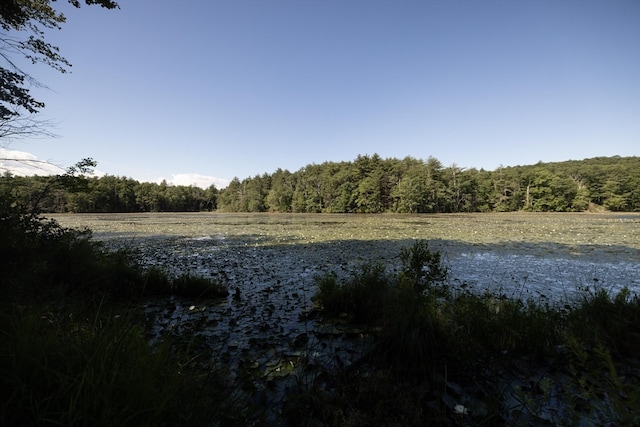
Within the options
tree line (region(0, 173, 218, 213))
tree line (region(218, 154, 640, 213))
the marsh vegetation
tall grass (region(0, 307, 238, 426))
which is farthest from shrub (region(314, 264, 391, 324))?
tree line (region(218, 154, 640, 213))

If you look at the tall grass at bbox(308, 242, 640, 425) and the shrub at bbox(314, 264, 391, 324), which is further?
the shrub at bbox(314, 264, 391, 324)

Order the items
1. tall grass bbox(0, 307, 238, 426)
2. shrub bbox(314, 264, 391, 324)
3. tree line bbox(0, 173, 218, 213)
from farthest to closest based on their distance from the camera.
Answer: tree line bbox(0, 173, 218, 213)
shrub bbox(314, 264, 391, 324)
tall grass bbox(0, 307, 238, 426)

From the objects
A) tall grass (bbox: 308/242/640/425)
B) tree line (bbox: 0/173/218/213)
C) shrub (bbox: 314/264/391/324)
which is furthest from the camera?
tree line (bbox: 0/173/218/213)

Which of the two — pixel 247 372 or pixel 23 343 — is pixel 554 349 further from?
pixel 23 343

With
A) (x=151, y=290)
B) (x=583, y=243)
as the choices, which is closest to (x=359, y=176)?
(x=583, y=243)

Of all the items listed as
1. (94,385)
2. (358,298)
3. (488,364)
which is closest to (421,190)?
(358,298)

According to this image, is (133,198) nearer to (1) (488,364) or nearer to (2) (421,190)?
(2) (421,190)

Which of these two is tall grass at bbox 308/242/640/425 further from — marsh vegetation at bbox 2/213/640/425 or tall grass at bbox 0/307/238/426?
tall grass at bbox 0/307/238/426

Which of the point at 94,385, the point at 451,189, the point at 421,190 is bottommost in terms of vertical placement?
the point at 94,385

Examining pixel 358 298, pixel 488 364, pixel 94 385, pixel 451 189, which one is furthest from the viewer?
pixel 451 189

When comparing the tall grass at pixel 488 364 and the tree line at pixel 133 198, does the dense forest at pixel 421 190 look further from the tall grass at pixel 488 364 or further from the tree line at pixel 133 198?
the tall grass at pixel 488 364

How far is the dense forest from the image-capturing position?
71812 mm

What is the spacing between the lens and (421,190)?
7288cm

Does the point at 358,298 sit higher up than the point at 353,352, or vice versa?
the point at 358,298
